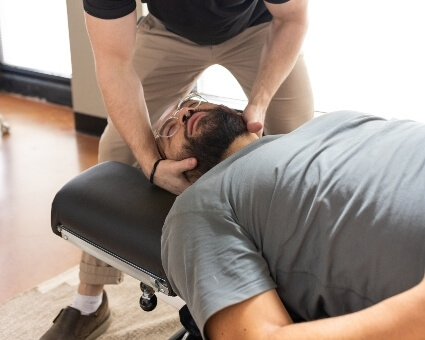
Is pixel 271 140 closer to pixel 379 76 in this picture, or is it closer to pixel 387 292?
pixel 387 292

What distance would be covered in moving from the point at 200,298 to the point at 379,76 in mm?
1858

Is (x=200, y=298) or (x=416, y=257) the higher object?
(x=416, y=257)

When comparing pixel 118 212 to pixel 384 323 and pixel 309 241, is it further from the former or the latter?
pixel 384 323

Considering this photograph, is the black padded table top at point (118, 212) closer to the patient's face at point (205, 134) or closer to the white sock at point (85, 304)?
the patient's face at point (205, 134)

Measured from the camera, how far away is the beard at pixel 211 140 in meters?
1.33

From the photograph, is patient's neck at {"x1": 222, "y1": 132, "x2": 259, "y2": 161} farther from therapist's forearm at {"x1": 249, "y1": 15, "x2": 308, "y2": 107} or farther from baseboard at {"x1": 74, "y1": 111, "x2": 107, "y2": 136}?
baseboard at {"x1": 74, "y1": 111, "x2": 107, "y2": 136}

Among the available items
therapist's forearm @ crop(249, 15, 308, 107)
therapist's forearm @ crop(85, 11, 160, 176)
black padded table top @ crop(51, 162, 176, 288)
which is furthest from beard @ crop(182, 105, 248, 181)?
therapist's forearm @ crop(249, 15, 308, 107)

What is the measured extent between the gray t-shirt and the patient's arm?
2 cm

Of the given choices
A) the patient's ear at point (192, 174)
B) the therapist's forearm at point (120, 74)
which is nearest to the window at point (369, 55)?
the therapist's forearm at point (120, 74)

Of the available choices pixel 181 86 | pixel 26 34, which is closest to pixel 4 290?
pixel 181 86

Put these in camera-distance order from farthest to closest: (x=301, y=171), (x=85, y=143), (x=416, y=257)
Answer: (x=85, y=143) → (x=301, y=171) → (x=416, y=257)

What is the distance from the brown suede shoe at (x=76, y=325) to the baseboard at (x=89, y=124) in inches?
66.4

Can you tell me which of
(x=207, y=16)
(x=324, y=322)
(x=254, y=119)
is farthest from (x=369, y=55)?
(x=324, y=322)

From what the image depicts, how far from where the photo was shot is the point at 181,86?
1.92 m
